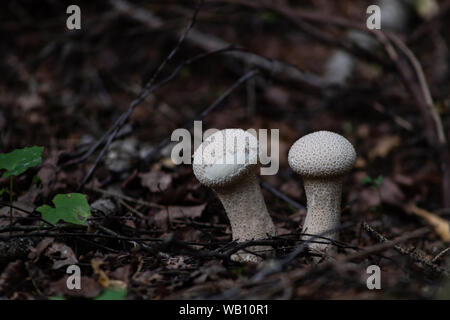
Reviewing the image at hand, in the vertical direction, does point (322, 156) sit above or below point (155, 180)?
above

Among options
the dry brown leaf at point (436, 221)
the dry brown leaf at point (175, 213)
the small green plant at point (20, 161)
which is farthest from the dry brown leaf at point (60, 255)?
the dry brown leaf at point (436, 221)

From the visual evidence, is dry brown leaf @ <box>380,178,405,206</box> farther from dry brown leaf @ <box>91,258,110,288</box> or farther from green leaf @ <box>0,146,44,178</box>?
green leaf @ <box>0,146,44,178</box>

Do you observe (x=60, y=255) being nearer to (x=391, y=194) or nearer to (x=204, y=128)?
(x=204, y=128)

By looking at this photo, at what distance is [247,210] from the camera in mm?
1989

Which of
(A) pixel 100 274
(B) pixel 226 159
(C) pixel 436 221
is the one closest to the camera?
(A) pixel 100 274

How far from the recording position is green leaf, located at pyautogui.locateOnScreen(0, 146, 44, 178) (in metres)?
1.91

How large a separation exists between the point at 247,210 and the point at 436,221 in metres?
1.94

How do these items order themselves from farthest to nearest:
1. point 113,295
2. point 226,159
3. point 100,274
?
1. point 226,159
2. point 100,274
3. point 113,295

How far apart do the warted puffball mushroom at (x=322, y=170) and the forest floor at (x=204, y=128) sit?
0.55 feet

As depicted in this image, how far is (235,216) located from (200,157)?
38 centimetres

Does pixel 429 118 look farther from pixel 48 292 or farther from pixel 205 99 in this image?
pixel 48 292

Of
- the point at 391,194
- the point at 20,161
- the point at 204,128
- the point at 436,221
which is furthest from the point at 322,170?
the point at 204,128
